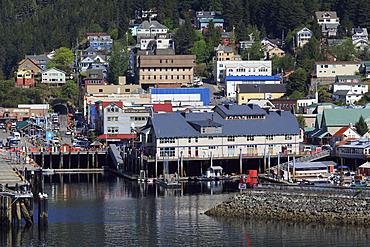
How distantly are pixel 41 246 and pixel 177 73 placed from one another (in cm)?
11353

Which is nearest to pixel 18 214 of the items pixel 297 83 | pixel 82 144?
pixel 82 144

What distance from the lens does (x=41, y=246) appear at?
178ft

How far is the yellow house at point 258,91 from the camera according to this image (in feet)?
491

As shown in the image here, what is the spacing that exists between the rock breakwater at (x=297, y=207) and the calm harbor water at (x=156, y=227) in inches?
63.4

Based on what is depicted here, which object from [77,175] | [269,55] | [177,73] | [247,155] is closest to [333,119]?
[247,155]

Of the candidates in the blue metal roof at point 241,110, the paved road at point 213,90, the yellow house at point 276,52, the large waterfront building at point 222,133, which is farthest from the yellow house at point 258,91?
the large waterfront building at point 222,133

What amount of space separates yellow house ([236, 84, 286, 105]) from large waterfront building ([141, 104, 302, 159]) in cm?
5309

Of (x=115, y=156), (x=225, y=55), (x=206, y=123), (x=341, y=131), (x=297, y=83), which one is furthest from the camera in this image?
(x=225, y=55)

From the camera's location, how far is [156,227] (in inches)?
2408

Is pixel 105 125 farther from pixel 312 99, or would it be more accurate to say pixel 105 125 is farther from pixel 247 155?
pixel 312 99

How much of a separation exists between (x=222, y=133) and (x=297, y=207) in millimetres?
28777

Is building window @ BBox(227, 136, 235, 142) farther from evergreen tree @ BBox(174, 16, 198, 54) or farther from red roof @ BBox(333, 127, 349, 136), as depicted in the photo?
evergreen tree @ BBox(174, 16, 198, 54)

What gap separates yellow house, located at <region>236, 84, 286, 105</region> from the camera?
491 ft

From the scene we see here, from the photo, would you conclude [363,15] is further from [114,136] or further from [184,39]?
[114,136]
